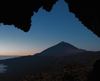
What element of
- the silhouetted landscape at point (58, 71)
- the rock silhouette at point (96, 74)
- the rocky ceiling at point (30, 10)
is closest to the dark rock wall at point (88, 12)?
the rocky ceiling at point (30, 10)

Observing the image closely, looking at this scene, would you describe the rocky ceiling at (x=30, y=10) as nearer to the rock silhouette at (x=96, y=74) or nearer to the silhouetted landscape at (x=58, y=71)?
the rock silhouette at (x=96, y=74)

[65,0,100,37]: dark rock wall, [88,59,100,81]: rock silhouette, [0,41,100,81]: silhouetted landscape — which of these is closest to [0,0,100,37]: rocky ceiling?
[65,0,100,37]: dark rock wall

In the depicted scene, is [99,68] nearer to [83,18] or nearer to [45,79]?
[83,18]

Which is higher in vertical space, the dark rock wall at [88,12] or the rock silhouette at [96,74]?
the dark rock wall at [88,12]

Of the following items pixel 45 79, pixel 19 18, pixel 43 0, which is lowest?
pixel 45 79

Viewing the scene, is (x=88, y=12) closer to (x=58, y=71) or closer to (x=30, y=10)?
(x=30, y=10)

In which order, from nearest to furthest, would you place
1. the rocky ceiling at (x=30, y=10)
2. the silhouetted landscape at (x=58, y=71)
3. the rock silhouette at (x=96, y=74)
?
the rocky ceiling at (x=30, y=10) → the rock silhouette at (x=96, y=74) → the silhouetted landscape at (x=58, y=71)

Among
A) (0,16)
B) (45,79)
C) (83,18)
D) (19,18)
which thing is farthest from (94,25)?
(45,79)

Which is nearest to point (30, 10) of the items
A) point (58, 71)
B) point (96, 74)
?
point (96, 74)
